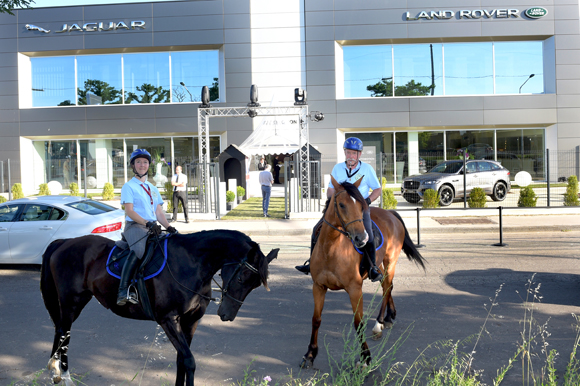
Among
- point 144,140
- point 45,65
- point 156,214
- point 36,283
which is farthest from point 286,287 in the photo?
point 45,65

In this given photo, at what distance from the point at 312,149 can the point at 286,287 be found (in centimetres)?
1877

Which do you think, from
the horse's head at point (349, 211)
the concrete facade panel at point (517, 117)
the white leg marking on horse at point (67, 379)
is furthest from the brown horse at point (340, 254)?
the concrete facade panel at point (517, 117)

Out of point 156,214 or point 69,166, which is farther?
point 69,166

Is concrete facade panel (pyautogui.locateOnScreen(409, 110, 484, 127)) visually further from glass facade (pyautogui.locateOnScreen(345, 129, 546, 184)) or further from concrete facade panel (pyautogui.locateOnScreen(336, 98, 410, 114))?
concrete facade panel (pyautogui.locateOnScreen(336, 98, 410, 114))

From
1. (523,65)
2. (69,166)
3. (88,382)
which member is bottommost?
(88,382)

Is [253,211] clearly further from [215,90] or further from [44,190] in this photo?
[215,90]

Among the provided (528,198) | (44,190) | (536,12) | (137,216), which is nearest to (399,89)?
(536,12)

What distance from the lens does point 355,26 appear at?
1190 inches

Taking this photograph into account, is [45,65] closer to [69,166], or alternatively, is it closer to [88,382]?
[69,166]

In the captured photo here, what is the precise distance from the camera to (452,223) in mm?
16219

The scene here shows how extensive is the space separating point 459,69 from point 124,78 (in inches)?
838

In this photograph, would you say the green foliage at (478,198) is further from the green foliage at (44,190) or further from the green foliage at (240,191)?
the green foliage at (44,190)

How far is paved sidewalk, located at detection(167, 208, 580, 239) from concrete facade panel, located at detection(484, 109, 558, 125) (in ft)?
41.7

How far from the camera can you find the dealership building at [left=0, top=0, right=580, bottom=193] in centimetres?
2980
